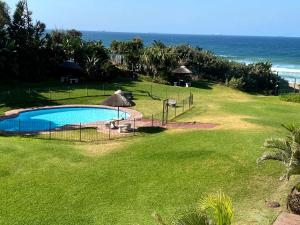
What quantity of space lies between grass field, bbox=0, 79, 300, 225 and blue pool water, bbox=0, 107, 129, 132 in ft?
17.8

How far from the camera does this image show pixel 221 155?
2248 cm

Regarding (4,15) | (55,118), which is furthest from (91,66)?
(55,118)

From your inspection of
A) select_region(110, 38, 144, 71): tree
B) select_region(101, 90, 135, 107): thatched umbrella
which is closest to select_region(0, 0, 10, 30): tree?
select_region(110, 38, 144, 71): tree

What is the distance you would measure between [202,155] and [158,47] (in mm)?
38652

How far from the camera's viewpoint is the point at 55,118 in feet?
121

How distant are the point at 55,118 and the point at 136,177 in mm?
18677

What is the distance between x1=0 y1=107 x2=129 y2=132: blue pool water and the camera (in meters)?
32.7

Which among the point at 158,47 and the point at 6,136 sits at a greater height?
the point at 158,47

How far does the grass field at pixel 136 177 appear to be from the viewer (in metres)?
16.7

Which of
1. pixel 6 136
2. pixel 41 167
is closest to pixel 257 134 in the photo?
pixel 41 167

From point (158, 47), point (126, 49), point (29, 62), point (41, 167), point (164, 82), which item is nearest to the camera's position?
point (41, 167)

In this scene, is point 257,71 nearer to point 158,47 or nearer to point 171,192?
point 158,47

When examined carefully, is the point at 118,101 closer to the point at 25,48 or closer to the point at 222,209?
the point at 222,209

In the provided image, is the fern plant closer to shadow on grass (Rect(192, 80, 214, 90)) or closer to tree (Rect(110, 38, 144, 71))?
shadow on grass (Rect(192, 80, 214, 90))
